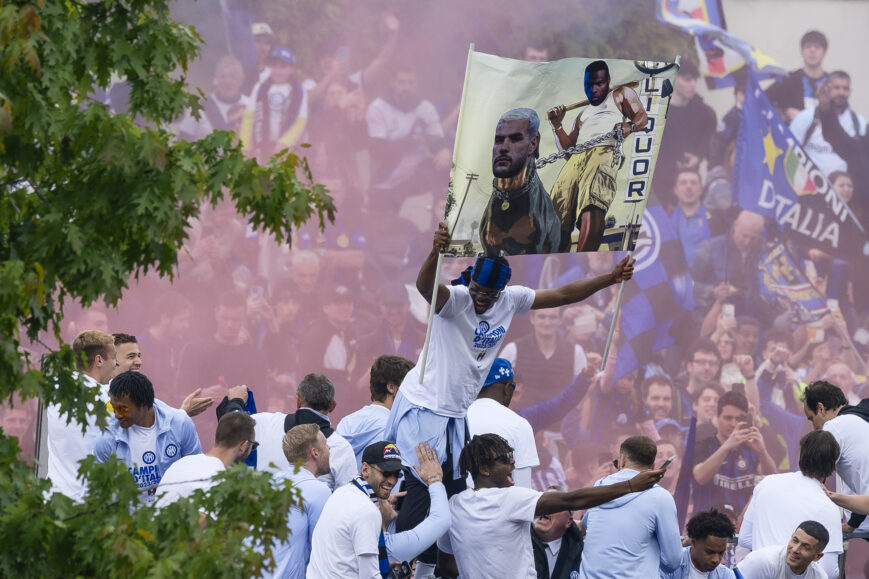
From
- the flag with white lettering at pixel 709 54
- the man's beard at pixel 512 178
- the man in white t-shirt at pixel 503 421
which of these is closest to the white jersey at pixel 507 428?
the man in white t-shirt at pixel 503 421

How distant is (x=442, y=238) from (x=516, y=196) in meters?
0.55

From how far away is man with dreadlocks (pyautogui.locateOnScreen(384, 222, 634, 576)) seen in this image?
6.02m

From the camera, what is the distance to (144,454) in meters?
6.06

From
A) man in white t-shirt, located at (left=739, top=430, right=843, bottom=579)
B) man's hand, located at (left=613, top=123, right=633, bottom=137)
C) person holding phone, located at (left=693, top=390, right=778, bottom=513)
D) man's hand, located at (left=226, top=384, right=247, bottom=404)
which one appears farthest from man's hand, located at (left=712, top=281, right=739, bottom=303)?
man's hand, located at (left=226, top=384, right=247, bottom=404)

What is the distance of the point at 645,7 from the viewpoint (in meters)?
14.9

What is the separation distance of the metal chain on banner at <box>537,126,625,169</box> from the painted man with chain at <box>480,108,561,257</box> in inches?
3.8

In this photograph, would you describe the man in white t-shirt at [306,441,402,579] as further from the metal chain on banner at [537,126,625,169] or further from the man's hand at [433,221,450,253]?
the metal chain on banner at [537,126,625,169]

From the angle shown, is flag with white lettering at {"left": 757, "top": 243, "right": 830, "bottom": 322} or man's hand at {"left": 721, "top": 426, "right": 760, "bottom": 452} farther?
flag with white lettering at {"left": 757, "top": 243, "right": 830, "bottom": 322}

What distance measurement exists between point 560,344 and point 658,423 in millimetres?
1540

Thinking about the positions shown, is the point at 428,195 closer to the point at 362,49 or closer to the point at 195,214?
the point at 362,49

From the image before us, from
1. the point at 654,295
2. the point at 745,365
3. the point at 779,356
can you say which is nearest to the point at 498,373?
the point at 654,295

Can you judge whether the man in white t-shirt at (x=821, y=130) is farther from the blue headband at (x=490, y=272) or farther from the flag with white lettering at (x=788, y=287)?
the blue headband at (x=490, y=272)

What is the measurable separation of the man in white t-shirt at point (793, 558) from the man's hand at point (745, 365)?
26.3 ft

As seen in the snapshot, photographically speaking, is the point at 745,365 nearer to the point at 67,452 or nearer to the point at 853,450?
the point at 853,450
